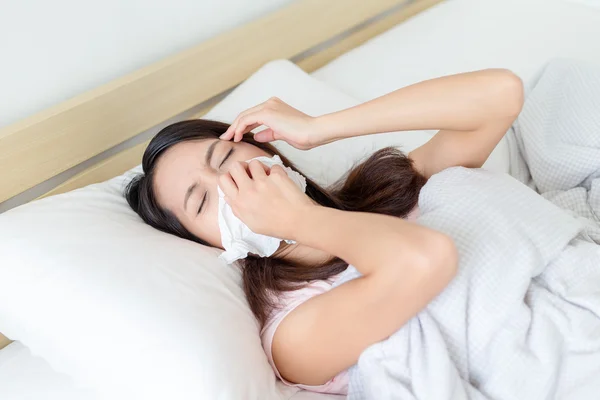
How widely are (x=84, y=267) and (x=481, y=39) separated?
145 cm

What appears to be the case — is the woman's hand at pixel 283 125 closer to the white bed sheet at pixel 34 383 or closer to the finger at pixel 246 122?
the finger at pixel 246 122

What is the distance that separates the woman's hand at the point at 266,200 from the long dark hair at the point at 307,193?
0.42 feet

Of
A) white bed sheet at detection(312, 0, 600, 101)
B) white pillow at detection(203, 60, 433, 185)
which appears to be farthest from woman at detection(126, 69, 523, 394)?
white bed sheet at detection(312, 0, 600, 101)

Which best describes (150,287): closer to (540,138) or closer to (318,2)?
(540,138)

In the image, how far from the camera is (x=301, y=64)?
6.10ft

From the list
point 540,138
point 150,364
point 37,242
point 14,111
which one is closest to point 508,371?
point 150,364

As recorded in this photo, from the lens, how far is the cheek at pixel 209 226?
1108 millimetres

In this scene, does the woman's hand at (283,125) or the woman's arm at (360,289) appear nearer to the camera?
the woman's arm at (360,289)

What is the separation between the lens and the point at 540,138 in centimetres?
143

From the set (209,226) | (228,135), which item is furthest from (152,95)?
(209,226)

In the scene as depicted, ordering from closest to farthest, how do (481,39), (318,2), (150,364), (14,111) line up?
(150,364) → (14,111) → (318,2) → (481,39)

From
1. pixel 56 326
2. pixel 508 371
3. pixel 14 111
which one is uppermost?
pixel 14 111

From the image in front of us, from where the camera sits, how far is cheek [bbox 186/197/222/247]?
1.11m

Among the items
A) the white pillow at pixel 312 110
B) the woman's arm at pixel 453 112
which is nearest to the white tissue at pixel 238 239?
the woman's arm at pixel 453 112
